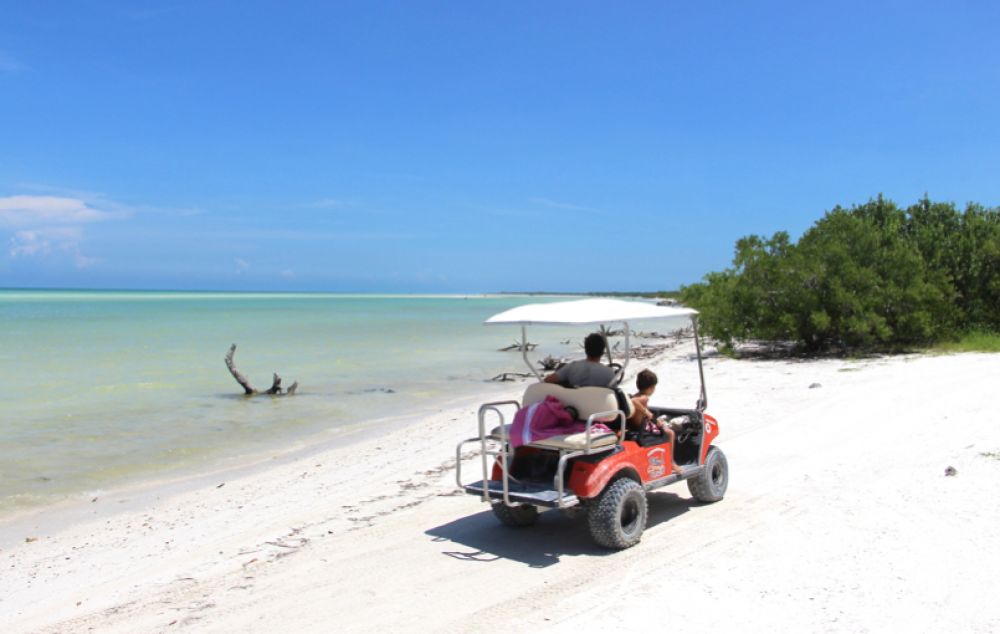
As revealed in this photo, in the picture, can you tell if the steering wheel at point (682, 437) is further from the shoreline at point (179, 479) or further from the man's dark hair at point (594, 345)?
the shoreline at point (179, 479)

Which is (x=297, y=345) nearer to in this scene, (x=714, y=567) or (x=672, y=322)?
(x=672, y=322)

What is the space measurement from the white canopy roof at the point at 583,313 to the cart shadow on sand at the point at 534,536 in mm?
1792

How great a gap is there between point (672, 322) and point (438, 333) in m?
16.9

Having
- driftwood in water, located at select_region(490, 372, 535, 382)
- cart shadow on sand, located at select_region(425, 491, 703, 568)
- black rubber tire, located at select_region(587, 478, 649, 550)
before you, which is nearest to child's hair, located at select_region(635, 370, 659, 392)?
black rubber tire, located at select_region(587, 478, 649, 550)

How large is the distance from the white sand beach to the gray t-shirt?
1.30 metres

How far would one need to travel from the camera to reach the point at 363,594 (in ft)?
17.0

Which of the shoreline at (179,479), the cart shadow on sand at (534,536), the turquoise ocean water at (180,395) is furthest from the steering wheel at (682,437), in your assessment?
the shoreline at (179,479)

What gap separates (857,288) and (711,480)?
13551 mm

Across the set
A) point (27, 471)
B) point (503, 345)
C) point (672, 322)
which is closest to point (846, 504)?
point (27, 471)

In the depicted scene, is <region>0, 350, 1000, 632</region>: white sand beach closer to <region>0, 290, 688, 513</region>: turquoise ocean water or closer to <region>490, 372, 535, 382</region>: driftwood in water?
<region>0, 290, 688, 513</region>: turquoise ocean water

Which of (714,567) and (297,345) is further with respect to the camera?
(297,345)

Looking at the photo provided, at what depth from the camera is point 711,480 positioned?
7074mm

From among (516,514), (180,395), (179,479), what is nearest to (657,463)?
(516,514)

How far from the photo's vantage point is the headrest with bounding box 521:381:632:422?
6.07 m
